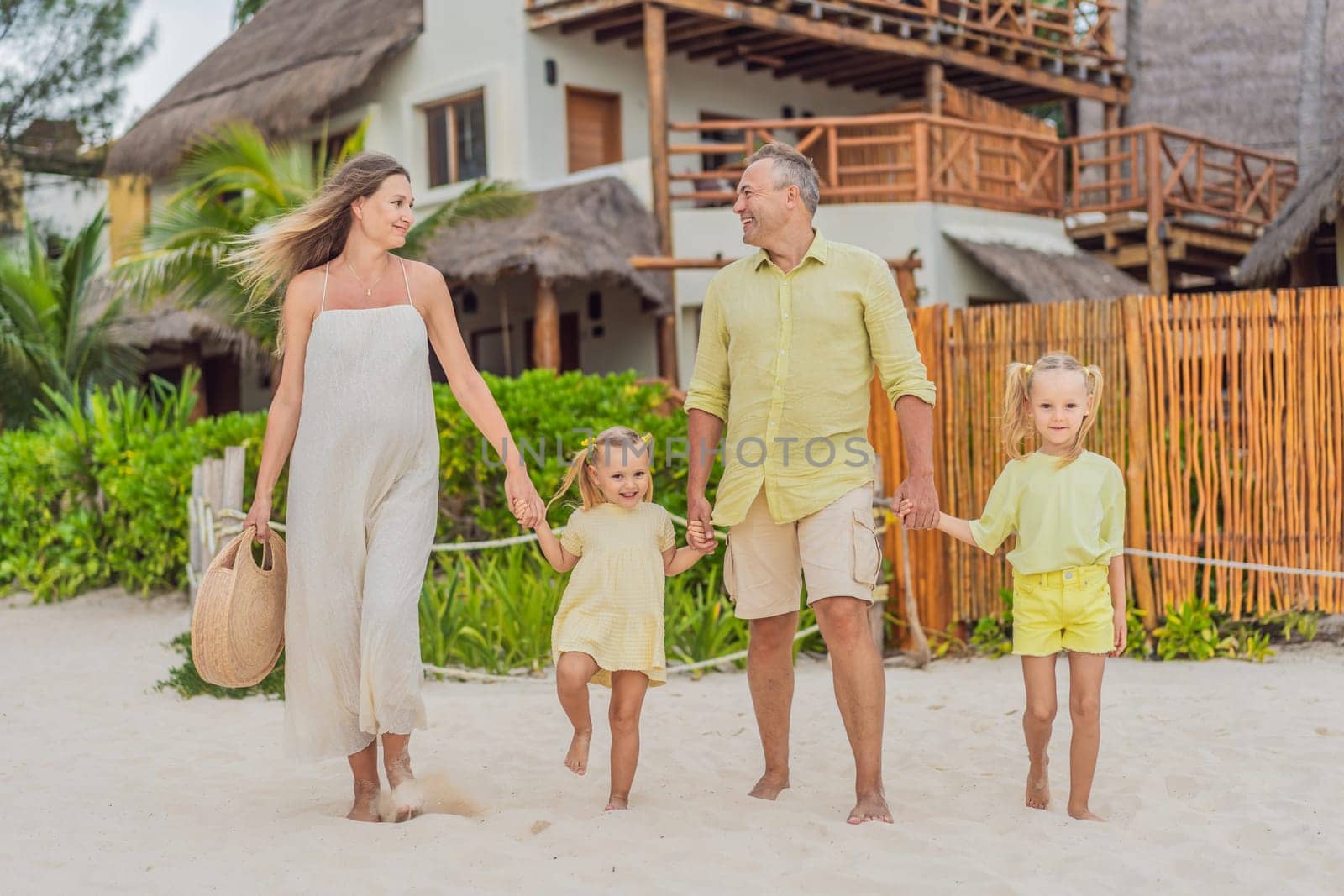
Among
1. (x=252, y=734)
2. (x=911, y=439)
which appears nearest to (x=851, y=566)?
(x=911, y=439)

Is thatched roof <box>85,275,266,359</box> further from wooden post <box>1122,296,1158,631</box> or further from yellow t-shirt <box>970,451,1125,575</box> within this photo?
yellow t-shirt <box>970,451,1125,575</box>

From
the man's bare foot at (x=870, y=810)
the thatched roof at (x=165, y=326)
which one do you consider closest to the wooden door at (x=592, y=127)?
the thatched roof at (x=165, y=326)

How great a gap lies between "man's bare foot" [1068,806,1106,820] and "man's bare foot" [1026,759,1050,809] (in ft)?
Result: 0.36

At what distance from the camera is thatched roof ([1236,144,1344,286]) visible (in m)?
10.2

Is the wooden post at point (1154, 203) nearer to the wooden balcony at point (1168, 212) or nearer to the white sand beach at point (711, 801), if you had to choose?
the wooden balcony at point (1168, 212)

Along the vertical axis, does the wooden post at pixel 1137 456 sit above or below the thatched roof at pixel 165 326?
below

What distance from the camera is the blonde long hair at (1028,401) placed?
163 inches

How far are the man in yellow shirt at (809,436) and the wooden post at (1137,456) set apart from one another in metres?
3.13

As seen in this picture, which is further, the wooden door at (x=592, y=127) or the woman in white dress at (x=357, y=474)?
the wooden door at (x=592, y=127)

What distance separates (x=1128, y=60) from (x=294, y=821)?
1840 centimetres

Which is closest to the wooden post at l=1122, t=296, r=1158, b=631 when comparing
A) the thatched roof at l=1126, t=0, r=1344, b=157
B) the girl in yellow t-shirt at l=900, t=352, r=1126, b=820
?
the girl in yellow t-shirt at l=900, t=352, r=1126, b=820

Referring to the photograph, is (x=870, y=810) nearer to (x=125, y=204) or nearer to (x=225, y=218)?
(x=225, y=218)

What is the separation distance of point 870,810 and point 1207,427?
12.2 feet

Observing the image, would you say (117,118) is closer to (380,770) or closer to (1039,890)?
(380,770)
